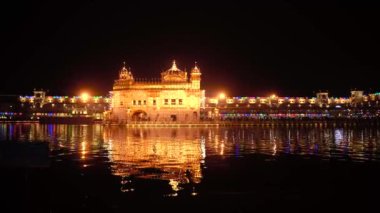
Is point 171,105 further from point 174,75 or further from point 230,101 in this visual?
point 230,101

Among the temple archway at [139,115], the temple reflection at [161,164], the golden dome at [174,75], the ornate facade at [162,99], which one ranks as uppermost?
the golden dome at [174,75]

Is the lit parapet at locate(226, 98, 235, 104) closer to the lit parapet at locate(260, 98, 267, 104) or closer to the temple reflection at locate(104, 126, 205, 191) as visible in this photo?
the lit parapet at locate(260, 98, 267, 104)

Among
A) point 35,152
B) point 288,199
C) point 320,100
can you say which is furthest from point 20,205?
point 320,100

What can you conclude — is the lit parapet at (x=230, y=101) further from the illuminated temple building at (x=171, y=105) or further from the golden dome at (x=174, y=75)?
the golden dome at (x=174, y=75)

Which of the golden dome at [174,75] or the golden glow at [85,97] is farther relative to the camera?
the golden glow at [85,97]

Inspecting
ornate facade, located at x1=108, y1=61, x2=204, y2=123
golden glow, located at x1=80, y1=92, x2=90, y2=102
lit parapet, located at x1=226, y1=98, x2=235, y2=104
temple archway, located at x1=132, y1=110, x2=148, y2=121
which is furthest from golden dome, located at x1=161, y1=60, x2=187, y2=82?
golden glow, located at x1=80, y1=92, x2=90, y2=102

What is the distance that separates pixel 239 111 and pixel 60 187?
3594 inches

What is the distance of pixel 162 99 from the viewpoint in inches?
3388

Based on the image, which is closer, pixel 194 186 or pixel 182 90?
pixel 194 186

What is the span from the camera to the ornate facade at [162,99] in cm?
8544

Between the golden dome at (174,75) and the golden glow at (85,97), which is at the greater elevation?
the golden dome at (174,75)

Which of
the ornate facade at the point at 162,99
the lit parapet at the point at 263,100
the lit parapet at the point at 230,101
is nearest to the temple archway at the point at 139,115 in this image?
the ornate facade at the point at 162,99

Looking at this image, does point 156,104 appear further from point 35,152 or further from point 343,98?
point 35,152

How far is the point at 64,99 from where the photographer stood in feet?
355
